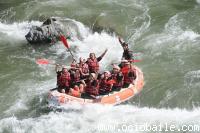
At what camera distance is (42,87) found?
56.1 feet

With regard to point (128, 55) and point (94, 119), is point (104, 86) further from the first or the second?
point (128, 55)

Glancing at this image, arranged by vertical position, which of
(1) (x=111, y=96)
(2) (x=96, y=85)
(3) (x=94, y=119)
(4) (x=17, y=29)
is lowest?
(3) (x=94, y=119)

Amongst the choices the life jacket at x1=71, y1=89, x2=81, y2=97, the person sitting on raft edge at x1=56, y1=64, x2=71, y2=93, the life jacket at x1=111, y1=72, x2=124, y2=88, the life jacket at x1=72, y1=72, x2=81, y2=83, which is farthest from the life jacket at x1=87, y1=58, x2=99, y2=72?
Answer: the life jacket at x1=71, y1=89, x2=81, y2=97

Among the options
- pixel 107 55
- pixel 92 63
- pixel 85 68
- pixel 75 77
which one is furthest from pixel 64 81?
pixel 107 55

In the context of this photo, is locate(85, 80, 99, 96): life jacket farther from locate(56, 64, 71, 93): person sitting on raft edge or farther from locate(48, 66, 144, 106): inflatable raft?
locate(56, 64, 71, 93): person sitting on raft edge

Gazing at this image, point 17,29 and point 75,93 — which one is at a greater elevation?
point 17,29

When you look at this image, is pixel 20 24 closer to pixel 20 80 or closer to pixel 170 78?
pixel 20 80

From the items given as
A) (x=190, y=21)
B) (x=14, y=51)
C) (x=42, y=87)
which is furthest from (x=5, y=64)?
(x=190, y=21)

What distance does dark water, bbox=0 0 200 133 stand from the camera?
15.2 meters

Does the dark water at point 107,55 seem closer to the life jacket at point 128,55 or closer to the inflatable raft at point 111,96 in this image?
the inflatable raft at point 111,96

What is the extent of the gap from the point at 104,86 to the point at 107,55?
3.73 metres

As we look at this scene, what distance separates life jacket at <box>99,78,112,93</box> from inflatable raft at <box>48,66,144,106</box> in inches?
7.8

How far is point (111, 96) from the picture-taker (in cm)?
1547

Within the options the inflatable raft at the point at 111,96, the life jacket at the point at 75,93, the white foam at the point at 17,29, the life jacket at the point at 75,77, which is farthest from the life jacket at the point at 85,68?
the white foam at the point at 17,29
